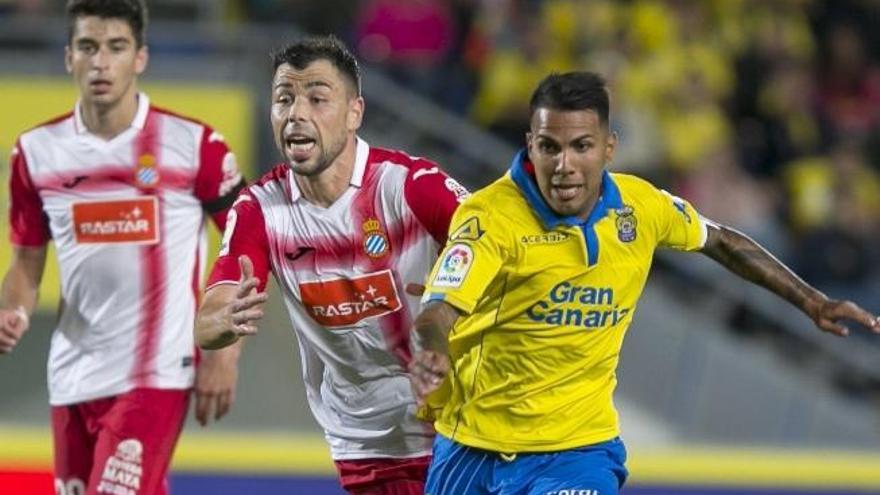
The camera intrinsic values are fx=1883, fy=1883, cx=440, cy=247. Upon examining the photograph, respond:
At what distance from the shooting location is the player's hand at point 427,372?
15.9ft

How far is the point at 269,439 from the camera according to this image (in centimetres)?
935

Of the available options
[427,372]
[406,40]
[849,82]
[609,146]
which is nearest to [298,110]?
[609,146]

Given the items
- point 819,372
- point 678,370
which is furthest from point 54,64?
point 819,372

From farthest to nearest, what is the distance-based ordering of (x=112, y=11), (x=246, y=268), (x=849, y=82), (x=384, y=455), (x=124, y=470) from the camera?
(x=849, y=82) < (x=112, y=11) < (x=124, y=470) < (x=384, y=455) < (x=246, y=268)

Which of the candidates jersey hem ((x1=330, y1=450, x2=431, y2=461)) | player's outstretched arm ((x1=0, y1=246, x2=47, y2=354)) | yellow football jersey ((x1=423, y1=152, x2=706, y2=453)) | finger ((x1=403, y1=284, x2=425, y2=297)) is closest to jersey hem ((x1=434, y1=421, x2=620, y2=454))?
yellow football jersey ((x1=423, y1=152, x2=706, y2=453))

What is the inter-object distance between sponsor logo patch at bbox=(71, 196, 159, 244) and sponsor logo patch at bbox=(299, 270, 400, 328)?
1.08m

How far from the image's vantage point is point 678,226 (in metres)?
5.99

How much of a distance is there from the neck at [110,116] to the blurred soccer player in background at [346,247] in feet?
3.41

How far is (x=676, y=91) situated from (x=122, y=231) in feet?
21.2

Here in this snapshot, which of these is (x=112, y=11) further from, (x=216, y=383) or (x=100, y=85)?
(x=216, y=383)

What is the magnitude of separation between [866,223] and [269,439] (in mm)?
5018

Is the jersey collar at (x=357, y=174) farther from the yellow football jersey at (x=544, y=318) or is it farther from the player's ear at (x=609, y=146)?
the player's ear at (x=609, y=146)

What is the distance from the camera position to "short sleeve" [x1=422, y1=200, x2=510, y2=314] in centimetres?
529

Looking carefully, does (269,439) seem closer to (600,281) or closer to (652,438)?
(652,438)
